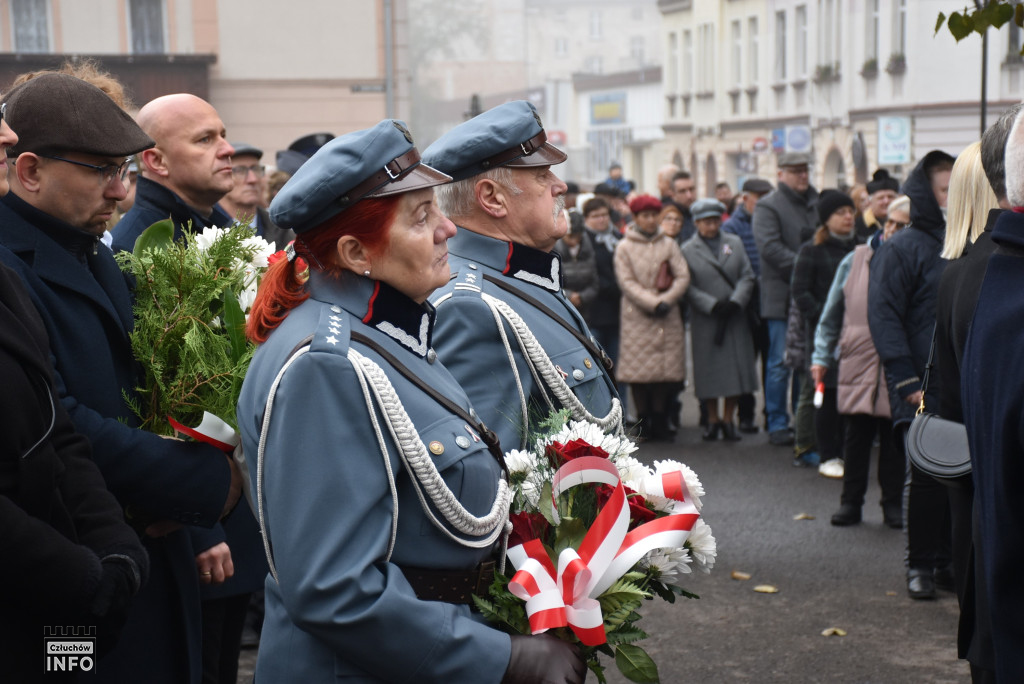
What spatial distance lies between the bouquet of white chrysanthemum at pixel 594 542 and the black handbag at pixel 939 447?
65.3 inches

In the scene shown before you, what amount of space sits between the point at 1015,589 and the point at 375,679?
4.07ft

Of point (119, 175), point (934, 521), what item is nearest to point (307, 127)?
point (934, 521)

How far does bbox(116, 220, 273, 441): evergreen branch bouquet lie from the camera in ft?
9.61

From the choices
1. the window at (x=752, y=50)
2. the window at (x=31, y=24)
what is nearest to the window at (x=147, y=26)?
the window at (x=31, y=24)

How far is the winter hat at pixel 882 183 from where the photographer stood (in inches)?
395

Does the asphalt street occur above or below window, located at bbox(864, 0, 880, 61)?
below

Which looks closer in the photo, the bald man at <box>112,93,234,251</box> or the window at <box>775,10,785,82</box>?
the bald man at <box>112,93,234,251</box>

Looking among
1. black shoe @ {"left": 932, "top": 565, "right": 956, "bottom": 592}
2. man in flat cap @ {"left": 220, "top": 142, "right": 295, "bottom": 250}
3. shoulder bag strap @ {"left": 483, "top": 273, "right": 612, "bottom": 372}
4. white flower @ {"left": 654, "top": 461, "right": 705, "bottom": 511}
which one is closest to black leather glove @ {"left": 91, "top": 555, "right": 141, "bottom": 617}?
white flower @ {"left": 654, "top": 461, "right": 705, "bottom": 511}

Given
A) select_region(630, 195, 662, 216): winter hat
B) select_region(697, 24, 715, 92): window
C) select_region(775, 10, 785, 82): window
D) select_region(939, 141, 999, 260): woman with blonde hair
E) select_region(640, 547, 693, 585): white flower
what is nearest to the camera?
select_region(640, 547, 693, 585): white flower

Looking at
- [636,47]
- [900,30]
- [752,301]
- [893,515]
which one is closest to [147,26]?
[900,30]

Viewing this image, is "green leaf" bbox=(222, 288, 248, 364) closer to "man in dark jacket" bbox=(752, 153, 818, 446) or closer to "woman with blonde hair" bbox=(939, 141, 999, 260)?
"woman with blonde hair" bbox=(939, 141, 999, 260)

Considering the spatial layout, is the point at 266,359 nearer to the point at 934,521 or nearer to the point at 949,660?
the point at 949,660

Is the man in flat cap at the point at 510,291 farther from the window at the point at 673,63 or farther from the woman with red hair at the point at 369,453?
the window at the point at 673,63

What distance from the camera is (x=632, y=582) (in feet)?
8.13
